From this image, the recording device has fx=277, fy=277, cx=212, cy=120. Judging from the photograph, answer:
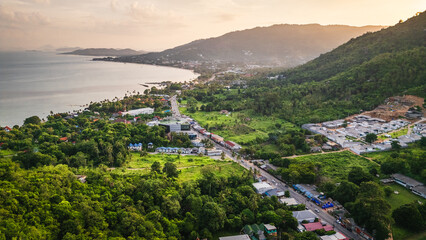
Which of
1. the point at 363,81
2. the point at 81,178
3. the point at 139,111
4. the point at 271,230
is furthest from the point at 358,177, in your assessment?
the point at 139,111

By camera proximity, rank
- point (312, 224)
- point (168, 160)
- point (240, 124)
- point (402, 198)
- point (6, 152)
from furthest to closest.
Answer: point (240, 124)
point (168, 160)
point (6, 152)
point (402, 198)
point (312, 224)

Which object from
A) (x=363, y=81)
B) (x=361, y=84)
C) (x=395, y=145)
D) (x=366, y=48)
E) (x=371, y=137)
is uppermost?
(x=366, y=48)

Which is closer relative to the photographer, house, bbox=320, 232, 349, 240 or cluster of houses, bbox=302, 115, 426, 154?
house, bbox=320, 232, 349, 240

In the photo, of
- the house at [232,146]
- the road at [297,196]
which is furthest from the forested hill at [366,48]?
the road at [297,196]

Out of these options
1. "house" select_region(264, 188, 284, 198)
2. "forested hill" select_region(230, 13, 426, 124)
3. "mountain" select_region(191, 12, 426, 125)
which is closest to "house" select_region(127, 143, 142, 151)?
"house" select_region(264, 188, 284, 198)

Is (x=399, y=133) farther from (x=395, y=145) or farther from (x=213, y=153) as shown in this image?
(x=213, y=153)

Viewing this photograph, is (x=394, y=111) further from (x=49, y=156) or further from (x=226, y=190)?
(x=49, y=156)

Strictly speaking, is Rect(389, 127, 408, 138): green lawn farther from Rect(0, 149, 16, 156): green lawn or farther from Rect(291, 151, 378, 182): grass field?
Rect(0, 149, 16, 156): green lawn
